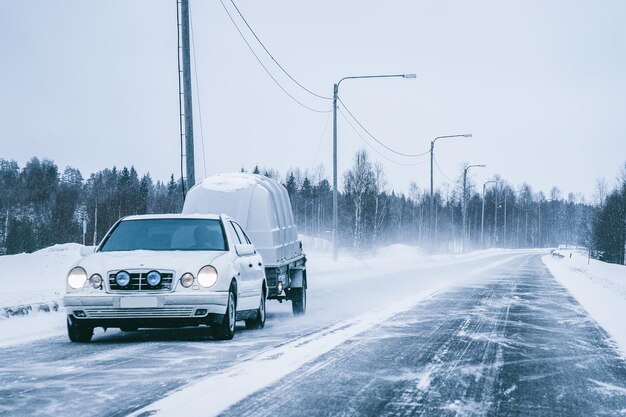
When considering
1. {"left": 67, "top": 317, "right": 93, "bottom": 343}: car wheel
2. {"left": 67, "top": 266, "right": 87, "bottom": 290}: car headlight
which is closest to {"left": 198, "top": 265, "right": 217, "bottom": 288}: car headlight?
{"left": 67, "top": 266, "right": 87, "bottom": 290}: car headlight

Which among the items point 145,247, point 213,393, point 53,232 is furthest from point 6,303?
point 53,232

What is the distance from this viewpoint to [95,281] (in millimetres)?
9773

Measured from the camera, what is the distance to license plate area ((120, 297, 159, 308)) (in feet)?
31.6

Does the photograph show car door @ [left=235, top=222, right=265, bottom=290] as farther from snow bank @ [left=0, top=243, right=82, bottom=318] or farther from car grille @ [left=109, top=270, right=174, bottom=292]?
snow bank @ [left=0, top=243, right=82, bottom=318]

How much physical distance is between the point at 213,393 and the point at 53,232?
242 ft

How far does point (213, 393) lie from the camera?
6258 mm

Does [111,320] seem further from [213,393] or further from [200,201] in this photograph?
[200,201]

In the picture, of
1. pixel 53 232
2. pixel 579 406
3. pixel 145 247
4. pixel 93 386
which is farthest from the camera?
pixel 53 232

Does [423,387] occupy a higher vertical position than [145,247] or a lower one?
lower

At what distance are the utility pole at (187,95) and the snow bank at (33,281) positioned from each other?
150 inches

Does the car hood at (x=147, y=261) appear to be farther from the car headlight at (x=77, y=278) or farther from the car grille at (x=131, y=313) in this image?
the car grille at (x=131, y=313)

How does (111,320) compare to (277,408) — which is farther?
(111,320)

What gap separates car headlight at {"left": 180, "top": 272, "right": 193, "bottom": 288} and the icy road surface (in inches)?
28.7

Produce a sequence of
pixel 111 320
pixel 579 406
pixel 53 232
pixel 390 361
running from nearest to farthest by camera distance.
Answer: pixel 579 406 < pixel 390 361 < pixel 111 320 < pixel 53 232
